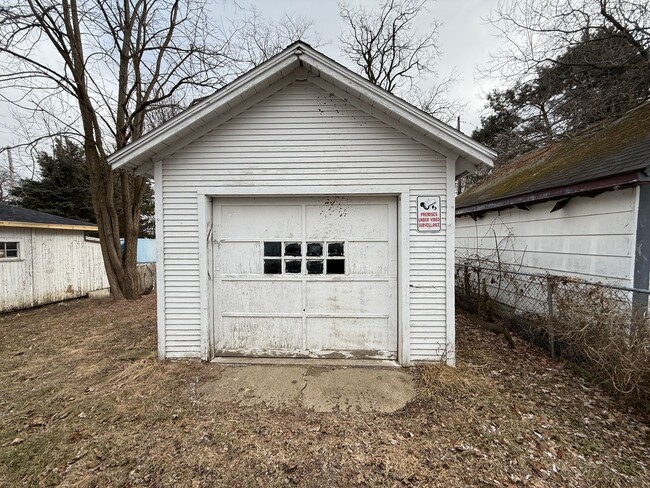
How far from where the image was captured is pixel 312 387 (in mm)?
3584

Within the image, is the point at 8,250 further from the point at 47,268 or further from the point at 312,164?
the point at 312,164

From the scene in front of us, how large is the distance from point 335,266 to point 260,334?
1.51 metres

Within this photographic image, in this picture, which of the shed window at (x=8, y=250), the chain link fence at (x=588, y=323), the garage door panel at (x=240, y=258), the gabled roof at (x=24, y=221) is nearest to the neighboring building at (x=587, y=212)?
the chain link fence at (x=588, y=323)

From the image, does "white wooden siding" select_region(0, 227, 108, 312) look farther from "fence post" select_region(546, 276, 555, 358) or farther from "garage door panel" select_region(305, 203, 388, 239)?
"fence post" select_region(546, 276, 555, 358)

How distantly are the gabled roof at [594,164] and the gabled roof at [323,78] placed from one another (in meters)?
1.70

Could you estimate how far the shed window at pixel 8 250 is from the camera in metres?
8.40

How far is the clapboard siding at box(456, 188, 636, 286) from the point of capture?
3.97m

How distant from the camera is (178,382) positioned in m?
3.76

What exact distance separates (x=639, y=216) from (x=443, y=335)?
2.91m

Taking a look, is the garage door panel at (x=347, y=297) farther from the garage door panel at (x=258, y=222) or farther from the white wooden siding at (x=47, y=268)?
the white wooden siding at (x=47, y=268)

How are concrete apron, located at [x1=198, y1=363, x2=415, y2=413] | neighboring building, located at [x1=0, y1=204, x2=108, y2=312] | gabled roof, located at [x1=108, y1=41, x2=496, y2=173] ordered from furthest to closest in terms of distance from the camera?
1. neighboring building, located at [x1=0, y1=204, x2=108, y2=312]
2. gabled roof, located at [x1=108, y1=41, x2=496, y2=173]
3. concrete apron, located at [x1=198, y1=363, x2=415, y2=413]

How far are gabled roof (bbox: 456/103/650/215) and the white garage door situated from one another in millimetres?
2921

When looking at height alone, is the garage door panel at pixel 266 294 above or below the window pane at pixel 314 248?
below

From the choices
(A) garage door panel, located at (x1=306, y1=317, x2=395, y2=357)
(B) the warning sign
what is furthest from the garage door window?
(B) the warning sign
